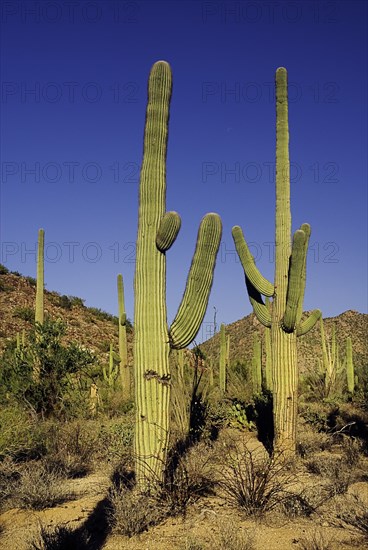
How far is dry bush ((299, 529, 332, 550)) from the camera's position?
195 inches

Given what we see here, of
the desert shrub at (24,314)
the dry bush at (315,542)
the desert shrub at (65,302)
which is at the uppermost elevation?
the desert shrub at (65,302)

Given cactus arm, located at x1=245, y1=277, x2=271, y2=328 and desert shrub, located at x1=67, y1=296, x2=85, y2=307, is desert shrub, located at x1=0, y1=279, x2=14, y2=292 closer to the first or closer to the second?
desert shrub, located at x1=67, y1=296, x2=85, y2=307

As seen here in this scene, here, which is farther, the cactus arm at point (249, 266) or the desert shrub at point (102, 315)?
the desert shrub at point (102, 315)

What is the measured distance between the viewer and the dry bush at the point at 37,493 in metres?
6.20

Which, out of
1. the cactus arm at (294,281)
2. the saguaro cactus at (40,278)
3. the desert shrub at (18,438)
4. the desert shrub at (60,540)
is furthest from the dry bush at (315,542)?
the saguaro cactus at (40,278)

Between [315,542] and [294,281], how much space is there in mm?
4592

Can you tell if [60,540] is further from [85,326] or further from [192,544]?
[85,326]

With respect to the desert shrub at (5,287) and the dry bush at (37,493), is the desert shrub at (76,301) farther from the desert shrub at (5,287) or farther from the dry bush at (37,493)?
the dry bush at (37,493)

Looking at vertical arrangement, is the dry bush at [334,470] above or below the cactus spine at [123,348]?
below

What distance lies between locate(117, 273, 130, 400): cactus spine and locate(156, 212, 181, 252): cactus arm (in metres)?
9.08

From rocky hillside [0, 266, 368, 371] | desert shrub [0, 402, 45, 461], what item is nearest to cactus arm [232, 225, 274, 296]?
desert shrub [0, 402, 45, 461]

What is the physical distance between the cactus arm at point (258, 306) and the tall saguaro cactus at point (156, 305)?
130 inches

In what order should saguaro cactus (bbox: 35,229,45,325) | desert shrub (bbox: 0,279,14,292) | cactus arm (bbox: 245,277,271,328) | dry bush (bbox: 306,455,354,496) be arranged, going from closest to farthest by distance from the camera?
dry bush (bbox: 306,455,354,496) < cactus arm (bbox: 245,277,271,328) < saguaro cactus (bbox: 35,229,45,325) < desert shrub (bbox: 0,279,14,292)

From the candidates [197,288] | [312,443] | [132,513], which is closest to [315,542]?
[132,513]
